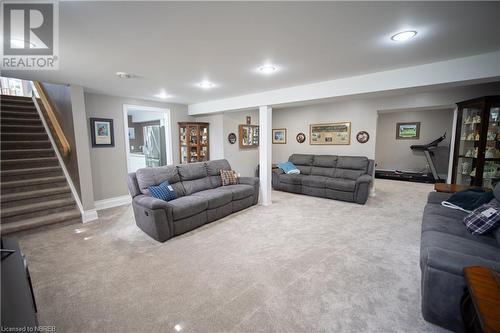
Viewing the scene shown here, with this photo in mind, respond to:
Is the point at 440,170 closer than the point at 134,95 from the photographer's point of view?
No

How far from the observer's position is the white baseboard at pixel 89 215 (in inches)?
147

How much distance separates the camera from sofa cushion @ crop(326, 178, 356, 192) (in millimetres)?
4648

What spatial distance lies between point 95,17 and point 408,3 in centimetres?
214

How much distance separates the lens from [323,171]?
5594mm

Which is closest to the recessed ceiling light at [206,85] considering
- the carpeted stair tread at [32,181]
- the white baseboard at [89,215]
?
the white baseboard at [89,215]

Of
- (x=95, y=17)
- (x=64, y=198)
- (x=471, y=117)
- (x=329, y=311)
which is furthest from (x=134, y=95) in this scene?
(x=471, y=117)

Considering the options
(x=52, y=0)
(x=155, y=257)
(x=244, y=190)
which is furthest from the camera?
(x=244, y=190)

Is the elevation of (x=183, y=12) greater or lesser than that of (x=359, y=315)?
greater

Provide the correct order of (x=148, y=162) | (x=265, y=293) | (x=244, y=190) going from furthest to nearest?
(x=148, y=162)
(x=244, y=190)
(x=265, y=293)

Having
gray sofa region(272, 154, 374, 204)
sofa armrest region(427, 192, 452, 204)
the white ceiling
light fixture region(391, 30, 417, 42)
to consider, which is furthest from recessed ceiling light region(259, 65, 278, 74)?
gray sofa region(272, 154, 374, 204)

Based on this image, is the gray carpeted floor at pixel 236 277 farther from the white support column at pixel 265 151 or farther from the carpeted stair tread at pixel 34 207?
the white support column at pixel 265 151

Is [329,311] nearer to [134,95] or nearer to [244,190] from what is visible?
[244,190]

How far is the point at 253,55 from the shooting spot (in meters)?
2.37

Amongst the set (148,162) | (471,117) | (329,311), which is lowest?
(329,311)
